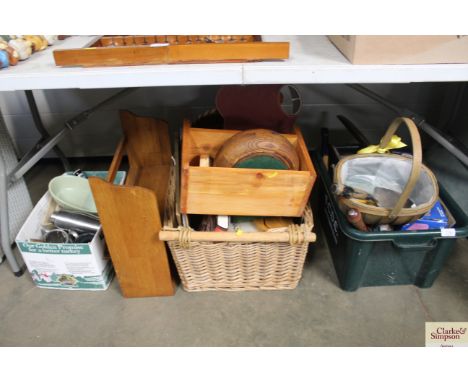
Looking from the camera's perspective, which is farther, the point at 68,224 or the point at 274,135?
the point at 68,224

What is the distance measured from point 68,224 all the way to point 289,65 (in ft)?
3.02

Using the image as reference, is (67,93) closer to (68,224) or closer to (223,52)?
(68,224)

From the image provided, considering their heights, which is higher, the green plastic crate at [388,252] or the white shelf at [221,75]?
the white shelf at [221,75]

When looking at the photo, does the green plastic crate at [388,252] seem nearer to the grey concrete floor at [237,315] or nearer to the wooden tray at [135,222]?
the grey concrete floor at [237,315]

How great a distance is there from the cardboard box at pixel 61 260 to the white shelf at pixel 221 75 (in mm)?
495

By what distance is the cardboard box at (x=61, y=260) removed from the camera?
1.13m

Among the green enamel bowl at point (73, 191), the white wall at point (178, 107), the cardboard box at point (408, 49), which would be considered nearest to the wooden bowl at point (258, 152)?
the cardboard box at point (408, 49)

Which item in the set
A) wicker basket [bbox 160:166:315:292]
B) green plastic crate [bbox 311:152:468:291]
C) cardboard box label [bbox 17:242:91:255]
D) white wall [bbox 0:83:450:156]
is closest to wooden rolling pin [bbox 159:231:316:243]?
wicker basket [bbox 160:166:315:292]

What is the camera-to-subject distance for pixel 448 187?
1.44 meters

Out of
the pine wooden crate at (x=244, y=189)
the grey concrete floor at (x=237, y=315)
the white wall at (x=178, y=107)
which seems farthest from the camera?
the white wall at (x=178, y=107)

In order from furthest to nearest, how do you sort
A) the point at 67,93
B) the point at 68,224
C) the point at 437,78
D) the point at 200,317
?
the point at 67,93 < the point at 68,224 < the point at 200,317 < the point at 437,78

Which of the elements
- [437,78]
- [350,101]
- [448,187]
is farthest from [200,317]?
[350,101]

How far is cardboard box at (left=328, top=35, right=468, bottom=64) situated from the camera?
0.88 metres

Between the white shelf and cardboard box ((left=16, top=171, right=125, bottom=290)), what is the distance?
0.50 meters
